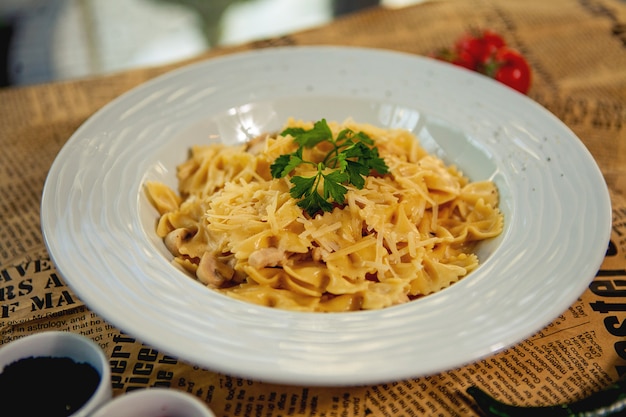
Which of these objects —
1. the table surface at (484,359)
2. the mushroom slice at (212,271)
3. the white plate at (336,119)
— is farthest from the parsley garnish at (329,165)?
the table surface at (484,359)

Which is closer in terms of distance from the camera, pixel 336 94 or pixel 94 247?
pixel 94 247

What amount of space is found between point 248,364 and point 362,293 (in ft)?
2.63

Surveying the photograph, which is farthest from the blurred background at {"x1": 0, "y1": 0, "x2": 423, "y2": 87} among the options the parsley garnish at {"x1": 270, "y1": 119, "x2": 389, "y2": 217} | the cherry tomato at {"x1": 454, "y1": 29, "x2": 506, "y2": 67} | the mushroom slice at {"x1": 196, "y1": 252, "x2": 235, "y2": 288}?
the mushroom slice at {"x1": 196, "y1": 252, "x2": 235, "y2": 288}

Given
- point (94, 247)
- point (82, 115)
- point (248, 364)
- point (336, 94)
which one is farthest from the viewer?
point (82, 115)

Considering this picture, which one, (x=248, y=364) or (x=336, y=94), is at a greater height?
(x=248, y=364)

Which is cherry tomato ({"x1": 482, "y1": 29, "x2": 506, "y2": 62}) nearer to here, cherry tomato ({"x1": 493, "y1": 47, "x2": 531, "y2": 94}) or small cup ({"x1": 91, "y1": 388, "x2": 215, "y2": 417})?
cherry tomato ({"x1": 493, "y1": 47, "x2": 531, "y2": 94})

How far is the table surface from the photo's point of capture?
2.62 meters

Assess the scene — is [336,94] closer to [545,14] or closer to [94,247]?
[94,247]

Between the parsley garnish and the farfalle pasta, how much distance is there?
0.05 metres

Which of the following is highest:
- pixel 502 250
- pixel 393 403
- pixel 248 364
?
pixel 248 364

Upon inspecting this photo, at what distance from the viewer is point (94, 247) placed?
2834 mm

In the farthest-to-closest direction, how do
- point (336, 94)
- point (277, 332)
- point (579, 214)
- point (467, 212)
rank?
point (336, 94)
point (467, 212)
point (579, 214)
point (277, 332)

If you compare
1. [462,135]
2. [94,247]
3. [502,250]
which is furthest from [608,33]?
[94,247]

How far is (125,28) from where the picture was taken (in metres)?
6.86
